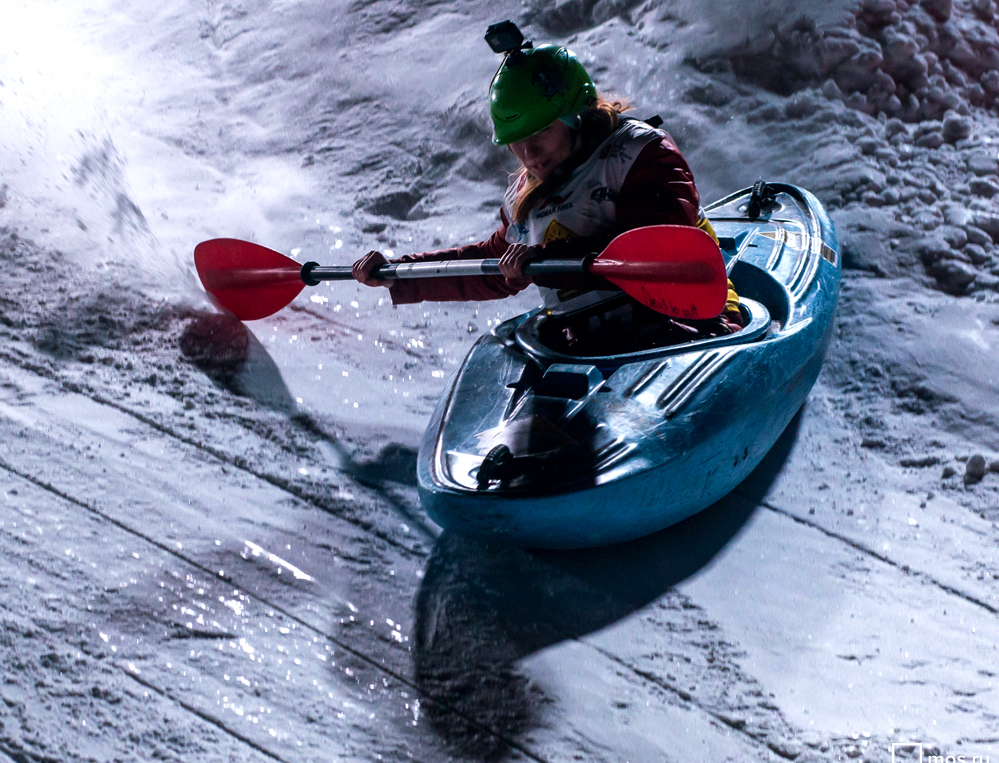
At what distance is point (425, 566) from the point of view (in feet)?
7.02

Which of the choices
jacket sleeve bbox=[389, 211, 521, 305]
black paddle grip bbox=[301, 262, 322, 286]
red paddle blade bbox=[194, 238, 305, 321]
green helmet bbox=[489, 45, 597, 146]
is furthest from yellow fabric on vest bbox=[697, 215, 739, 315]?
red paddle blade bbox=[194, 238, 305, 321]

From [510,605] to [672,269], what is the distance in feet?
2.91

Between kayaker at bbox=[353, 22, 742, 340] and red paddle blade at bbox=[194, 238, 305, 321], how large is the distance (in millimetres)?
1011

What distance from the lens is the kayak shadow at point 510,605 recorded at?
68.5 inches

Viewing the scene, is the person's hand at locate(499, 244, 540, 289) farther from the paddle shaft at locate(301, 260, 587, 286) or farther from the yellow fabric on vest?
the yellow fabric on vest

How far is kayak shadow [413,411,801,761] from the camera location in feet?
5.71

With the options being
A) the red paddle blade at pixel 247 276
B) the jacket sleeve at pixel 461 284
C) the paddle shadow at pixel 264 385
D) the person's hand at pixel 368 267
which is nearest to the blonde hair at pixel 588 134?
the jacket sleeve at pixel 461 284

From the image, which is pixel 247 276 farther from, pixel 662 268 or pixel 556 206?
pixel 662 268

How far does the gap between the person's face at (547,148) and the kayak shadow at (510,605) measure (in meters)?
1.02

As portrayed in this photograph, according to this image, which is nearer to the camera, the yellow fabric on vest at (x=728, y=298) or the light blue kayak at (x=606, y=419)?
the light blue kayak at (x=606, y=419)

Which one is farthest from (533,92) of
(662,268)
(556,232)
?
(662,268)

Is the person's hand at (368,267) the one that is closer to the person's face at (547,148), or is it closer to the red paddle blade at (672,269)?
the person's face at (547,148)

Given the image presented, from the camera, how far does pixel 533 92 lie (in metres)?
2.21

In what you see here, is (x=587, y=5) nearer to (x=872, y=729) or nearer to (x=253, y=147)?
(x=253, y=147)
